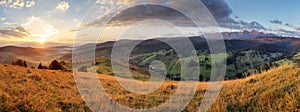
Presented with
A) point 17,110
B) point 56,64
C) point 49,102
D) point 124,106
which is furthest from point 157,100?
point 56,64

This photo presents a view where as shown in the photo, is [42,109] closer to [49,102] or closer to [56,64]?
[49,102]

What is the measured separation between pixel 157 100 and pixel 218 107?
16.4ft

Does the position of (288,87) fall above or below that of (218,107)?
above

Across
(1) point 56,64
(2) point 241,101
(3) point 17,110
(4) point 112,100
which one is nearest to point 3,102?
(3) point 17,110

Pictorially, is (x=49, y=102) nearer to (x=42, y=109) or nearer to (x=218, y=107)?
(x=42, y=109)

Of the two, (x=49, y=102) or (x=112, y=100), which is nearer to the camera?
(x=49, y=102)

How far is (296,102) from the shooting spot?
9.51 m

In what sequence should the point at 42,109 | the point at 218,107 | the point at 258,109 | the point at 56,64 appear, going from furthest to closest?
the point at 56,64 < the point at 42,109 < the point at 218,107 < the point at 258,109

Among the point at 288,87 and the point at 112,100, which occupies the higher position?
the point at 288,87

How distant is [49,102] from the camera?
14305 millimetres

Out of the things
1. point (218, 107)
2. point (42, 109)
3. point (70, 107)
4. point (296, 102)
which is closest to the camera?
point (296, 102)

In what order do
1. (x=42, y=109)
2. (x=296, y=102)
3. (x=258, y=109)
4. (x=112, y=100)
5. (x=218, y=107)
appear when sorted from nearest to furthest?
(x=296, y=102) → (x=258, y=109) → (x=218, y=107) → (x=42, y=109) → (x=112, y=100)

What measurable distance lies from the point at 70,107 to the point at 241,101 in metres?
8.70

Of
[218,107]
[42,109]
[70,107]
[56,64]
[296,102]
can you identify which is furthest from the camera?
[56,64]
